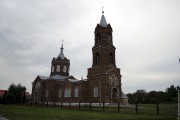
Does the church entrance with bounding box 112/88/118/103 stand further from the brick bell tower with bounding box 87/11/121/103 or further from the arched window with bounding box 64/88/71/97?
Result: the arched window with bounding box 64/88/71/97

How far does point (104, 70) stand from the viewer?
36.4 meters

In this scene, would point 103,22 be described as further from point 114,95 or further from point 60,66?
point 60,66

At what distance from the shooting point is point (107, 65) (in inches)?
1462

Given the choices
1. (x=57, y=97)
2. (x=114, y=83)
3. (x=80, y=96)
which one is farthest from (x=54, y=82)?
(x=114, y=83)

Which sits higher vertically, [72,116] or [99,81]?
[99,81]

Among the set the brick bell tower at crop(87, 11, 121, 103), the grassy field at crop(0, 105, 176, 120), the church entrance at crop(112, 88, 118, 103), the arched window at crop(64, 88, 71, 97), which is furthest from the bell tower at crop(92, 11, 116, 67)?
the grassy field at crop(0, 105, 176, 120)

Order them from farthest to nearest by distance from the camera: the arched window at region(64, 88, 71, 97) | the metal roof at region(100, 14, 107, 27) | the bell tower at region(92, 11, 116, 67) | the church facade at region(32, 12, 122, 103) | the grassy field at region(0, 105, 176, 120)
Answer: the arched window at region(64, 88, 71, 97) → the metal roof at region(100, 14, 107, 27) → the bell tower at region(92, 11, 116, 67) → the church facade at region(32, 12, 122, 103) → the grassy field at region(0, 105, 176, 120)

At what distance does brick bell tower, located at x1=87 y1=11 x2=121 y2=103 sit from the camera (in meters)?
35.9

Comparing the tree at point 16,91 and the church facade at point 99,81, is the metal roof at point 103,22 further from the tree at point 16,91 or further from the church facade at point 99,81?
the tree at point 16,91

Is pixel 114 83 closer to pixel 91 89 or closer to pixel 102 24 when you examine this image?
pixel 91 89

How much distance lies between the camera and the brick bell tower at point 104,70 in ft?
118

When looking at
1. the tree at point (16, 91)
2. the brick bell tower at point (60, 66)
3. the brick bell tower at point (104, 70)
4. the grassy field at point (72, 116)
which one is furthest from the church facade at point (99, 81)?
the grassy field at point (72, 116)

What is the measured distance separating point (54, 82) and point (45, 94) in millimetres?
4541

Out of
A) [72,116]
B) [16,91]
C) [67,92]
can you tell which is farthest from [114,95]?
[16,91]
